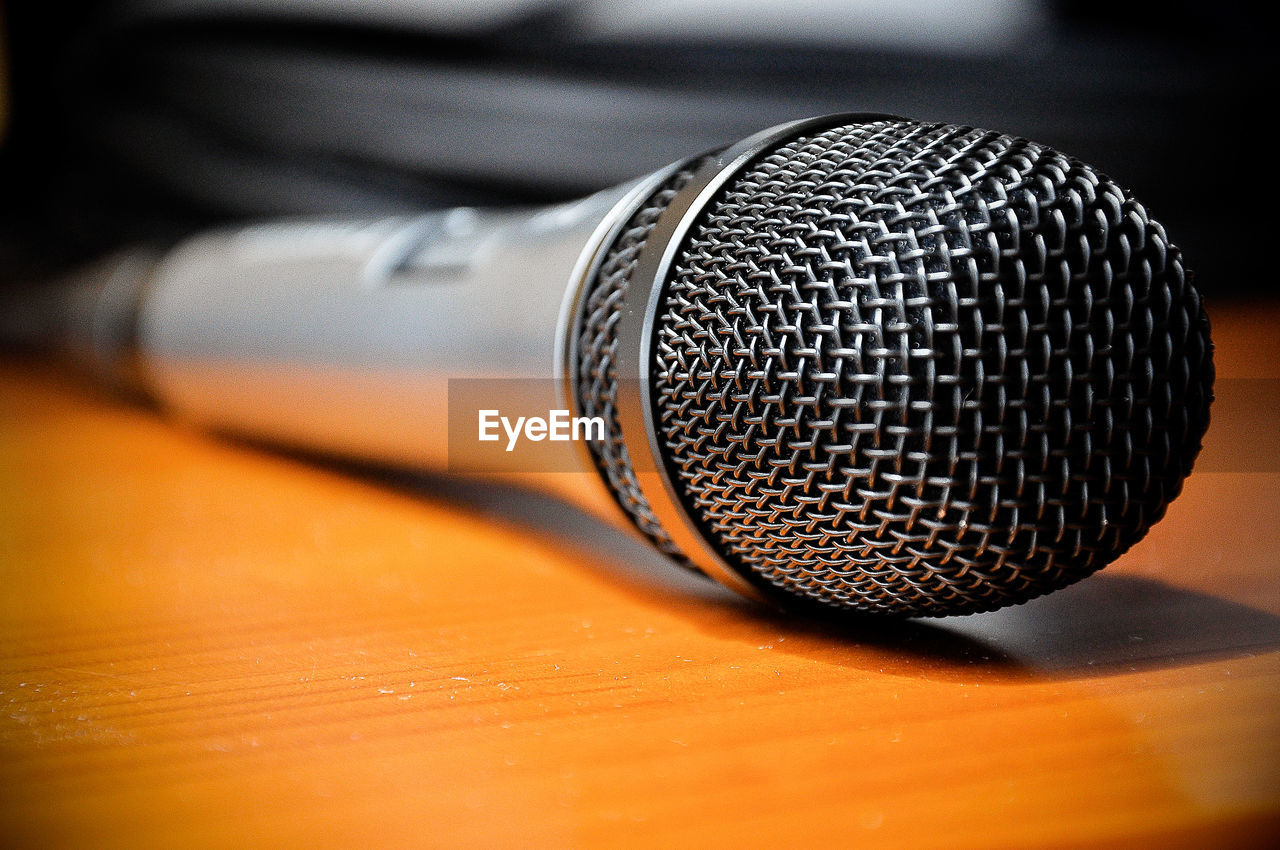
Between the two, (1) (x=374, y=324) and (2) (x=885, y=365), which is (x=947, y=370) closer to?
(2) (x=885, y=365)

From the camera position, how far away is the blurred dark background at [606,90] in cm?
170

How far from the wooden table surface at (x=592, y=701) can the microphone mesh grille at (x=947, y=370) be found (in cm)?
7

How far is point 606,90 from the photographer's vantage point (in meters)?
1.77

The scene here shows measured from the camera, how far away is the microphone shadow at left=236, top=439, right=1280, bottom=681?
0.55m

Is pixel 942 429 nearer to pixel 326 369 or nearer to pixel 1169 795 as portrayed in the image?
pixel 1169 795

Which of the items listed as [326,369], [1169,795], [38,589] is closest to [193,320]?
[326,369]

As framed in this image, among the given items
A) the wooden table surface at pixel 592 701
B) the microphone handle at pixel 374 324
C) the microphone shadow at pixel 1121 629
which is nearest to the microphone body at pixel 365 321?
the microphone handle at pixel 374 324

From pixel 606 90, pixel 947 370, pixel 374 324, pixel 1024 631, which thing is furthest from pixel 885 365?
pixel 606 90

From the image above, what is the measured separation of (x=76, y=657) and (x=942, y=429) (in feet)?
1.55

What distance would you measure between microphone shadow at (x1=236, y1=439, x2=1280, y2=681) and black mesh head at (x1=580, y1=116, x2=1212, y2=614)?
4 cm

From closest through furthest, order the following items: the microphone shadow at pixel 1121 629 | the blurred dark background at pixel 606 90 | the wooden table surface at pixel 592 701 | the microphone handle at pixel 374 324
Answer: the wooden table surface at pixel 592 701 < the microphone shadow at pixel 1121 629 < the microphone handle at pixel 374 324 < the blurred dark background at pixel 606 90

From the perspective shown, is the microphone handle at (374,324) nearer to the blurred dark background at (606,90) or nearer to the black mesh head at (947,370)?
the black mesh head at (947,370)

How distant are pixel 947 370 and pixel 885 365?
0.03 m

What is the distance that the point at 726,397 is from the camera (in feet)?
1.72
